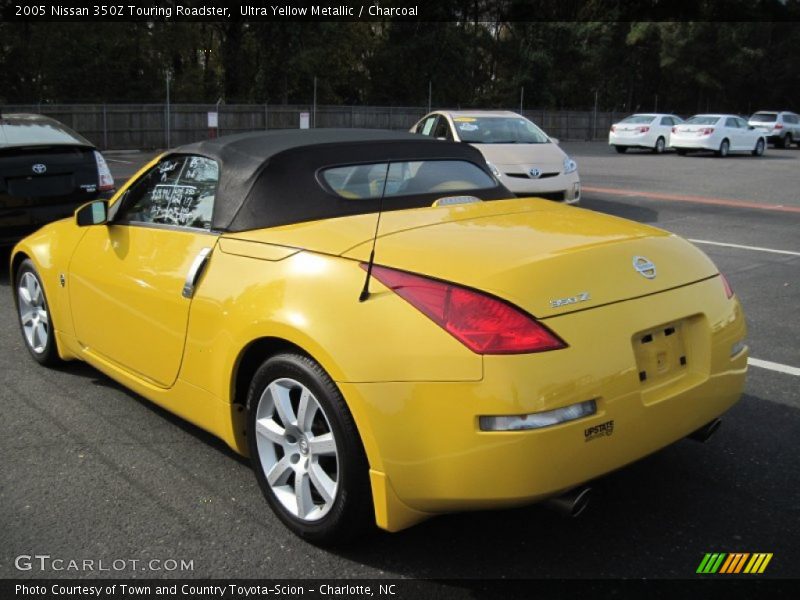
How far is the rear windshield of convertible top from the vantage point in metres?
3.75

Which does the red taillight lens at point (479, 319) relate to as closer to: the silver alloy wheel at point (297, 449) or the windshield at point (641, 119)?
the silver alloy wheel at point (297, 449)

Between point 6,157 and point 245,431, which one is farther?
point 6,157

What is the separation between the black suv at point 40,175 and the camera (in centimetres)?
749

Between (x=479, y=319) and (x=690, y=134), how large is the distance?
2837 cm

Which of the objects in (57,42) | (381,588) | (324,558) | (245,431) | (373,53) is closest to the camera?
(381,588)

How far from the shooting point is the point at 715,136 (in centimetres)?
2812

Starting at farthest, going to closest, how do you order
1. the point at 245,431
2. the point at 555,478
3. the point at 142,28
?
the point at 142,28, the point at 245,431, the point at 555,478

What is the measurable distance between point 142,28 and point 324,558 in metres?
38.2

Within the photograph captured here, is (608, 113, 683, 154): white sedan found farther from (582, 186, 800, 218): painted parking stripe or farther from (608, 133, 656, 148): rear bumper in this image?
(582, 186, 800, 218): painted parking stripe

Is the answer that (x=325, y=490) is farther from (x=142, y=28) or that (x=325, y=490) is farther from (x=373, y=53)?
(x=373, y=53)

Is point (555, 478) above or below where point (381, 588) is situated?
above

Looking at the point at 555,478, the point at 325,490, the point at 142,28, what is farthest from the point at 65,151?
the point at 142,28

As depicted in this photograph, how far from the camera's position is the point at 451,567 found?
292 centimetres

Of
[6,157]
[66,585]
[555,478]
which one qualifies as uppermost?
[6,157]
